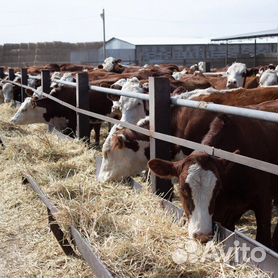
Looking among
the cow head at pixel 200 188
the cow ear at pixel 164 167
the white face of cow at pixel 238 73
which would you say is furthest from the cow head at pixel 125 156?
the white face of cow at pixel 238 73

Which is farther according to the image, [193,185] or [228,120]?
[228,120]

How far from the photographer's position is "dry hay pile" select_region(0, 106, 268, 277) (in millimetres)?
3162

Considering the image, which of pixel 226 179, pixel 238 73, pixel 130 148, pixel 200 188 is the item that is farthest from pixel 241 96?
pixel 238 73

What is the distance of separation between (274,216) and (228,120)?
1690 mm

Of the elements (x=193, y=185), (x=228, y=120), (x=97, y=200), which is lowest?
(x=97, y=200)

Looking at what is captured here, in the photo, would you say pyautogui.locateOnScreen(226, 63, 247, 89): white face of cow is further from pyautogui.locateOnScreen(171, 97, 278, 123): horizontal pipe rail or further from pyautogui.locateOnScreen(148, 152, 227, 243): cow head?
pyautogui.locateOnScreen(148, 152, 227, 243): cow head

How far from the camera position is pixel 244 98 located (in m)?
5.77

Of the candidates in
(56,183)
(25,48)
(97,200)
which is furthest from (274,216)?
(25,48)

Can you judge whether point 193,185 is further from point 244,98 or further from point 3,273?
point 244,98

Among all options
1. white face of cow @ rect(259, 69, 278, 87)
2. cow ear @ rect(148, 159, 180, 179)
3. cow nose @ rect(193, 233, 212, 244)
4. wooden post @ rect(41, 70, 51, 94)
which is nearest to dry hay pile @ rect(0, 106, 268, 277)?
cow nose @ rect(193, 233, 212, 244)

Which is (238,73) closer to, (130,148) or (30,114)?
(30,114)

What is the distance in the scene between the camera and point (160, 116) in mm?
4395

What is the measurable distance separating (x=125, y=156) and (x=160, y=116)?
1033mm

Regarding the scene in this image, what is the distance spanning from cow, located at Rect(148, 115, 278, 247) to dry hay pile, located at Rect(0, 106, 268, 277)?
229 mm
